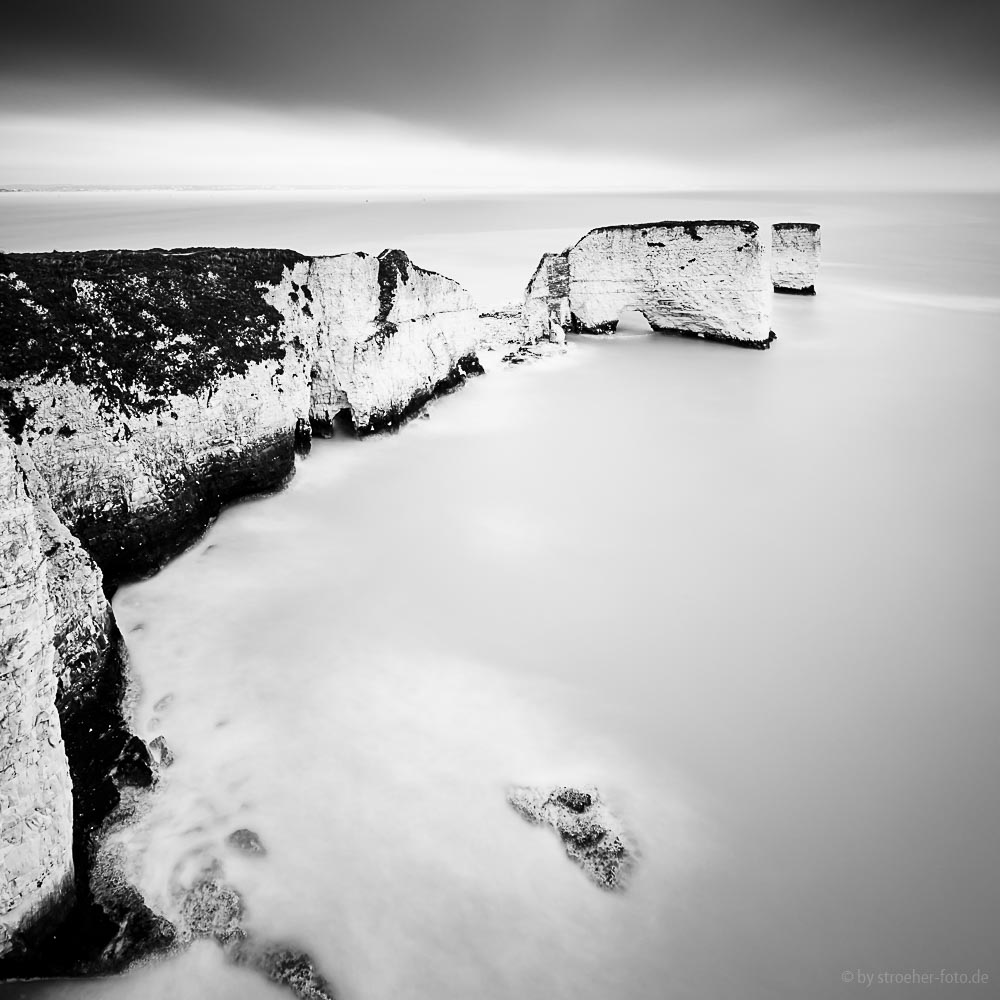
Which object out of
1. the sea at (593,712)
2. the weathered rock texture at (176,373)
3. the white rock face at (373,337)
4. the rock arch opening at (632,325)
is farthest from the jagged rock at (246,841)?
the rock arch opening at (632,325)

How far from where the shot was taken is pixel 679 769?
2525mm

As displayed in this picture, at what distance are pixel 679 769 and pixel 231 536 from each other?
3271 millimetres

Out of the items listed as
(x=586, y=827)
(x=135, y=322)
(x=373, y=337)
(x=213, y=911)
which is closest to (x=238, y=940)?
(x=213, y=911)

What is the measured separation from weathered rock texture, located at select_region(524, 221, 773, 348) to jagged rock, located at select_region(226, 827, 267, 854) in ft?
27.3

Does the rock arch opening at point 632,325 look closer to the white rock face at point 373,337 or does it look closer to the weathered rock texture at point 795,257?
the white rock face at point 373,337

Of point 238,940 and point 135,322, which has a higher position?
point 135,322

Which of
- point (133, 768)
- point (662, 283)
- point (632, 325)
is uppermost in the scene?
point (662, 283)

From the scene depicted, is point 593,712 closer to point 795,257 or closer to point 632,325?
point 632,325

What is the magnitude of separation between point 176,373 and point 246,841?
10.1ft

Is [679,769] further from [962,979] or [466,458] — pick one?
[466,458]

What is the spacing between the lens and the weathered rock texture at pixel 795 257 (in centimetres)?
1347

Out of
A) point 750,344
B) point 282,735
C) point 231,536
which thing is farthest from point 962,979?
point 750,344

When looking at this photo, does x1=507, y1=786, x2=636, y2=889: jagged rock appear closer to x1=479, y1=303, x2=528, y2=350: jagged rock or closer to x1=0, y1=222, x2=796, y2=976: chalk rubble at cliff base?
x1=0, y1=222, x2=796, y2=976: chalk rubble at cliff base

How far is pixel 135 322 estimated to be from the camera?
386 centimetres
